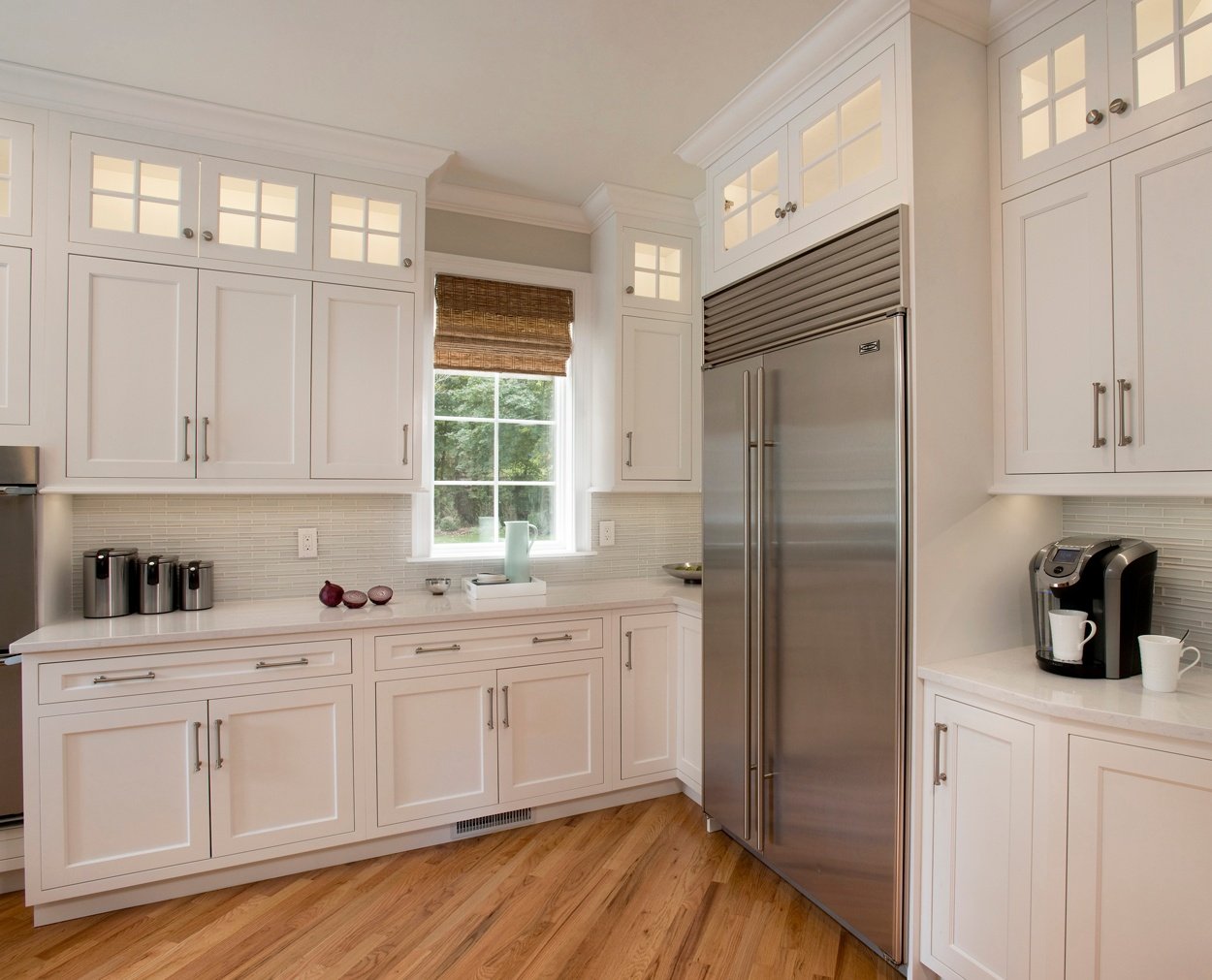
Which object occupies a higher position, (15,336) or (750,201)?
(750,201)

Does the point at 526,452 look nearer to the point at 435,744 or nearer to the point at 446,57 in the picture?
the point at 435,744

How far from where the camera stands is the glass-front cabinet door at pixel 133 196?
7.58ft

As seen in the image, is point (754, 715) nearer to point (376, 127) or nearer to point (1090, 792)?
point (1090, 792)

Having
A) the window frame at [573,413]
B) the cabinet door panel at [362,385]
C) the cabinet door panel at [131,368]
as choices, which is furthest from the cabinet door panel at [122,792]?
the window frame at [573,413]

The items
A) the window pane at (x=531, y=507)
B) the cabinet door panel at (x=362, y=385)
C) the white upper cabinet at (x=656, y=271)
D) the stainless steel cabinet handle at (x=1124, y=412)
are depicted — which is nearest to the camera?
the stainless steel cabinet handle at (x=1124, y=412)

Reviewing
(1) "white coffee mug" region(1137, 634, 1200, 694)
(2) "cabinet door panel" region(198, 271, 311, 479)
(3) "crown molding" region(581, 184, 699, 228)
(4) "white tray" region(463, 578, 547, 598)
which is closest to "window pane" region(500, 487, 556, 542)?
(4) "white tray" region(463, 578, 547, 598)

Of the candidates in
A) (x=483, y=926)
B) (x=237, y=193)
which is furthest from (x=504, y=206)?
(x=483, y=926)

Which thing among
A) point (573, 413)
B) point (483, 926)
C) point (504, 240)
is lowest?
point (483, 926)

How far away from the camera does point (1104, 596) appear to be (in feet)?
5.72

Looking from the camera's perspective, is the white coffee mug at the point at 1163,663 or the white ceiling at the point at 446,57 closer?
the white coffee mug at the point at 1163,663

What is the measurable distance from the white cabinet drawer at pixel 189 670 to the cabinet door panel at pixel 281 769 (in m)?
0.08

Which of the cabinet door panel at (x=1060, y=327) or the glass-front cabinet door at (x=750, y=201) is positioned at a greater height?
the glass-front cabinet door at (x=750, y=201)

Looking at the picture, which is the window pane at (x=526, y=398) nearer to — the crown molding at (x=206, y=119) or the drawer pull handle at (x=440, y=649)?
the crown molding at (x=206, y=119)

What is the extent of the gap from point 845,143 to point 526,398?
5.86 feet
